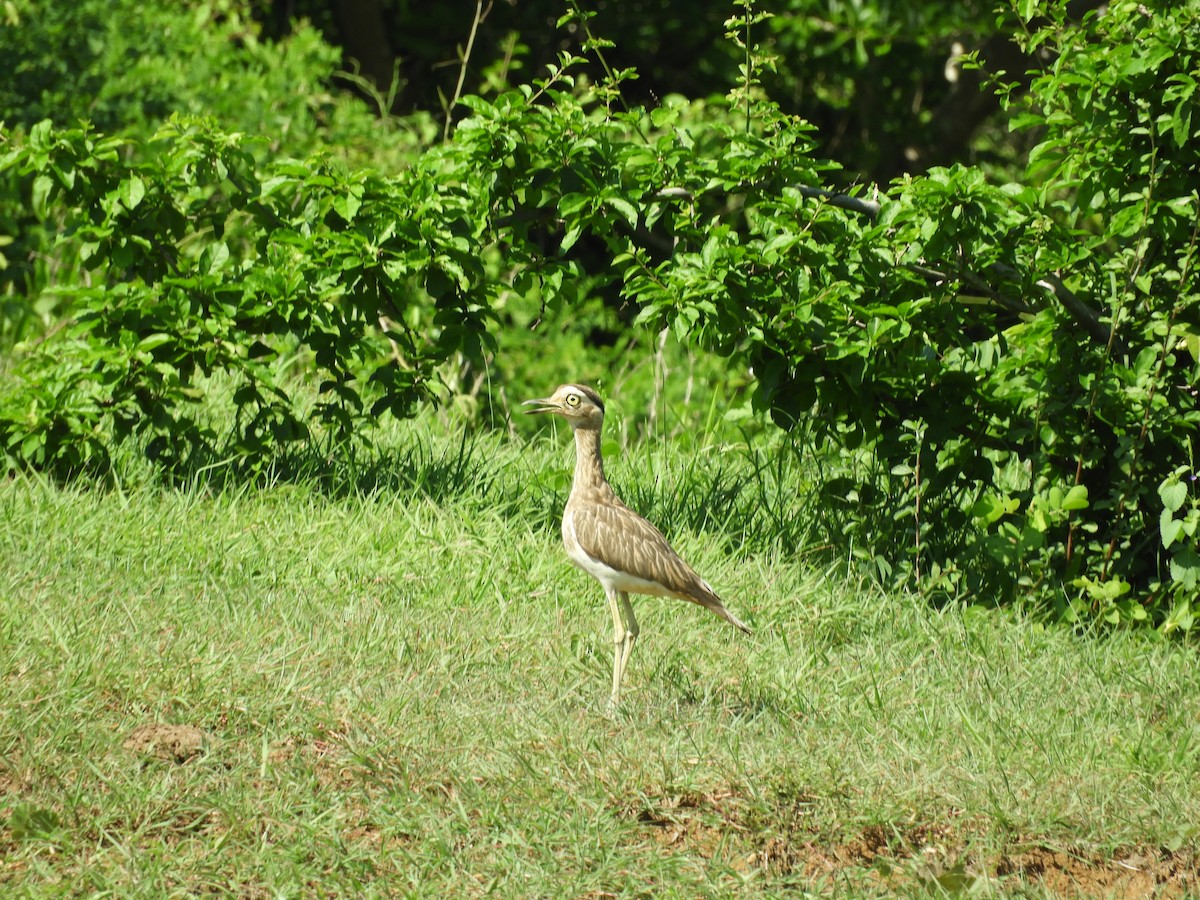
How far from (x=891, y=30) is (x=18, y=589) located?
9.09m

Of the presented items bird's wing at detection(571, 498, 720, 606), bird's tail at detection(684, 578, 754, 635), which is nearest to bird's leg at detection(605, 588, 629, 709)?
bird's wing at detection(571, 498, 720, 606)

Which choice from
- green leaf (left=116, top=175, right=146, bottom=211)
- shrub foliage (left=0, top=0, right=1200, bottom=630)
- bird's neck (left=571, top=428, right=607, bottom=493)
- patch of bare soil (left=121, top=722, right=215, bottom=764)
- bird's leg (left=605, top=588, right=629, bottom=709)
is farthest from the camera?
green leaf (left=116, top=175, right=146, bottom=211)

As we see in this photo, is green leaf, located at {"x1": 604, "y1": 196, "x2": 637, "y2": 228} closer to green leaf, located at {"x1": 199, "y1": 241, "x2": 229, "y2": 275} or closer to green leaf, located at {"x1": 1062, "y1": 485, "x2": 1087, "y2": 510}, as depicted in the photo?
green leaf, located at {"x1": 199, "y1": 241, "x2": 229, "y2": 275}

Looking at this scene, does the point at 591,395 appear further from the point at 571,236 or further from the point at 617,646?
the point at 617,646

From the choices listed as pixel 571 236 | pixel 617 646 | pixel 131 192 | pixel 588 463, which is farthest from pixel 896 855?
pixel 131 192

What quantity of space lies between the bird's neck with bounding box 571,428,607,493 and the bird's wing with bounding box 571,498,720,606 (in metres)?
0.24

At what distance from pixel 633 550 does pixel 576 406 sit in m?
0.76

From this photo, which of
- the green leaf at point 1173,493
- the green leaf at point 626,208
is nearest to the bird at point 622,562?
the green leaf at point 626,208

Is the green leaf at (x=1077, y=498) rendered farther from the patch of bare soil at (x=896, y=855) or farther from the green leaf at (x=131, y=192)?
the green leaf at (x=131, y=192)

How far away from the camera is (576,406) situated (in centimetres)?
580

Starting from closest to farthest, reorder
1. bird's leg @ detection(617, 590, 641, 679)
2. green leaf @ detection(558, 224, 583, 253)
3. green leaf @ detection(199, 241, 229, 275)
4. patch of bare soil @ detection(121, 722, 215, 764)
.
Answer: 1. patch of bare soil @ detection(121, 722, 215, 764)
2. bird's leg @ detection(617, 590, 641, 679)
3. green leaf @ detection(558, 224, 583, 253)
4. green leaf @ detection(199, 241, 229, 275)

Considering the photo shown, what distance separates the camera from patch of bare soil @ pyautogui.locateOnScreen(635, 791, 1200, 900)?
4430mm

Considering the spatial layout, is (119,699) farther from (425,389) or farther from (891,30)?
(891,30)

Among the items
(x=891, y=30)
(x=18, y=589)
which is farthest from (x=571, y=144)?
(x=891, y=30)
